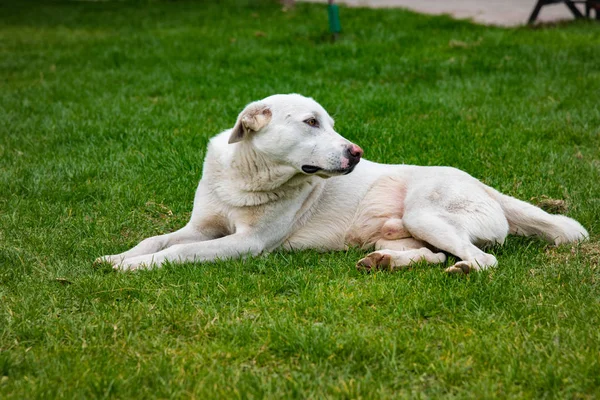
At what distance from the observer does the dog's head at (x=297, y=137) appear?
4.46 metres

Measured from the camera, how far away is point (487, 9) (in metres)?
15.9

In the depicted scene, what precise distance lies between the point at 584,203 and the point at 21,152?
518cm

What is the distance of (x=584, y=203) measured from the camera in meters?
5.60

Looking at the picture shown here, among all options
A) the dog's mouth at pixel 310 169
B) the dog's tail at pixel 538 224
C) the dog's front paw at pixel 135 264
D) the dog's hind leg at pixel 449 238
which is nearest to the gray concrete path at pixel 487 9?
the dog's tail at pixel 538 224

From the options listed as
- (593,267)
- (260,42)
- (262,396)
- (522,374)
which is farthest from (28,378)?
(260,42)

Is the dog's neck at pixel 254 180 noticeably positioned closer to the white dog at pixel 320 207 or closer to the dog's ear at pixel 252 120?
the white dog at pixel 320 207

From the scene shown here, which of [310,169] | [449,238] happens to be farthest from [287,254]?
[449,238]

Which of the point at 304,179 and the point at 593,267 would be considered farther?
the point at 304,179

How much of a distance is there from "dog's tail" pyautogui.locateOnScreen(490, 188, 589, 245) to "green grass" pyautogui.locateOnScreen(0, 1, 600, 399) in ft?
0.33

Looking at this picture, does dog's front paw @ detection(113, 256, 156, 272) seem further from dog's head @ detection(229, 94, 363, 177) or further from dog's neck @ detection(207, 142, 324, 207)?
dog's head @ detection(229, 94, 363, 177)

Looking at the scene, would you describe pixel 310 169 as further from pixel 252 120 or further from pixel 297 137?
pixel 252 120

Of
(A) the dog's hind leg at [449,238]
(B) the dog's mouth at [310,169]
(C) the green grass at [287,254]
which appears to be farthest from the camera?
(B) the dog's mouth at [310,169]

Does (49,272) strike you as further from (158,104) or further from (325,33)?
(325,33)

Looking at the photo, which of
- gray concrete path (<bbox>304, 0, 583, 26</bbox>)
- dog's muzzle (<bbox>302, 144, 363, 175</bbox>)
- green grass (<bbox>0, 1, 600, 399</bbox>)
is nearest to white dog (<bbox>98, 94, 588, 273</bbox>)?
dog's muzzle (<bbox>302, 144, 363, 175</bbox>)
